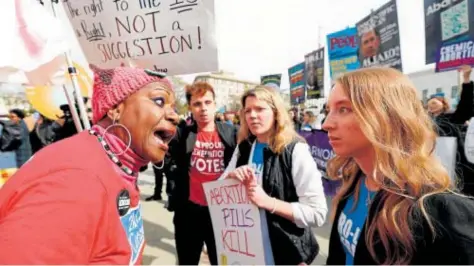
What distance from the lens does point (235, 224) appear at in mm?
2062

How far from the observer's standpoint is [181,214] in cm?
292

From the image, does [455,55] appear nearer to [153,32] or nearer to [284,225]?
[284,225]

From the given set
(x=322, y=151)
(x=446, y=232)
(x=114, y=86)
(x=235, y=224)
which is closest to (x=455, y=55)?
(x=322, y=151)

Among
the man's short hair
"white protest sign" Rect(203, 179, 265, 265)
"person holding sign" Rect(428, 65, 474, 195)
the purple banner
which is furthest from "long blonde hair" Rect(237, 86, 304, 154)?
the purple banner

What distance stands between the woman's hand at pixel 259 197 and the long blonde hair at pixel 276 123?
0.89 ft

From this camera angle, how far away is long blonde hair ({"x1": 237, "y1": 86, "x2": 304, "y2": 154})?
82.1 inches

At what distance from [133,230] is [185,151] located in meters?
1.91

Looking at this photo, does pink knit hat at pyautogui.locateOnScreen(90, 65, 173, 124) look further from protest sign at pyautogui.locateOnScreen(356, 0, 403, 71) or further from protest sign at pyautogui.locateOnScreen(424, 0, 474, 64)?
protest sign at pyautogui.locateOnScreen(356, 0, 403, 71)

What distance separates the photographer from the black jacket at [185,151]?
9.78 ft

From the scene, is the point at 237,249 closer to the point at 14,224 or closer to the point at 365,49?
the point at 14,224

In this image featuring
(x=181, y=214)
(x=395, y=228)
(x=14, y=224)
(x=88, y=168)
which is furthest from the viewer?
(x=181, y=214)

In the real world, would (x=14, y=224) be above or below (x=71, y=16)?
below

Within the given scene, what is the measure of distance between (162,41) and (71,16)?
767mm

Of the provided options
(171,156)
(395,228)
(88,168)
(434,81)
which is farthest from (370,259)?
(434,81)
